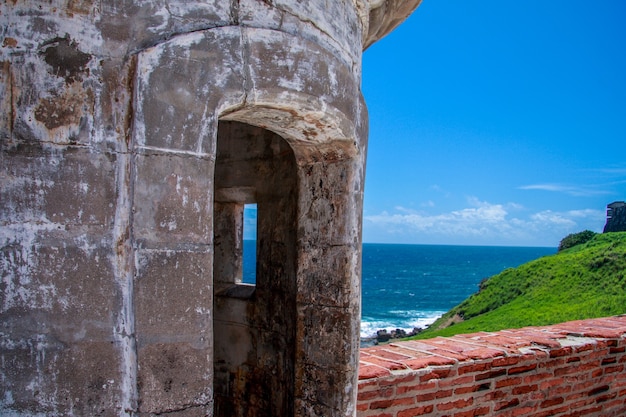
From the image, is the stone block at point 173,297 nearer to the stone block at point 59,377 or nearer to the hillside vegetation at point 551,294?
the stone block at point 59,377

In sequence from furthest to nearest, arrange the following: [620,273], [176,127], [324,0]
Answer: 1. [620,273]
2. [324,0]
3. [176,127]

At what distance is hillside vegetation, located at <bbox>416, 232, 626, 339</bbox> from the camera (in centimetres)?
2198

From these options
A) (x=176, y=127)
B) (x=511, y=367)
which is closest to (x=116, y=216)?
(x=176, y=127)

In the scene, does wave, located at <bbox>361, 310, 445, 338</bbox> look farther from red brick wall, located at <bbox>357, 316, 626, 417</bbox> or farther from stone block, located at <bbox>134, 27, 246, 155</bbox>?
stone block, located at <bbox>134, 27, 246, 155</bbox>

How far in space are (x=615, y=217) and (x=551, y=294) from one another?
24.3m

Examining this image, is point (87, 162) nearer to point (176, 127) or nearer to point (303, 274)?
point (176, 127)

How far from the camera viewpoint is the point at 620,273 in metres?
24.1

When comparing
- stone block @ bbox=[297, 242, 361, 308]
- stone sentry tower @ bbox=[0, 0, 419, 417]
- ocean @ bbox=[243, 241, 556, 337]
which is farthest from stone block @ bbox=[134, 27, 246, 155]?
ocean @ bbox=[243, 241, 556, 337]

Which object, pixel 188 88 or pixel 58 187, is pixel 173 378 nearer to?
pixel 58 187

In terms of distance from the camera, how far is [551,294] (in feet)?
85.2

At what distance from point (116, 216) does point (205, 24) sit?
750mm

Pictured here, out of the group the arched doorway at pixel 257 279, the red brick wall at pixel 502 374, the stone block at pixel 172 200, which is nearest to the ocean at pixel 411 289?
the red brick wall at pixel 502 374

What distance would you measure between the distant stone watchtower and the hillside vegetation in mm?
13366

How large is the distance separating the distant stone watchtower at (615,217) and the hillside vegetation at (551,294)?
1337cm
